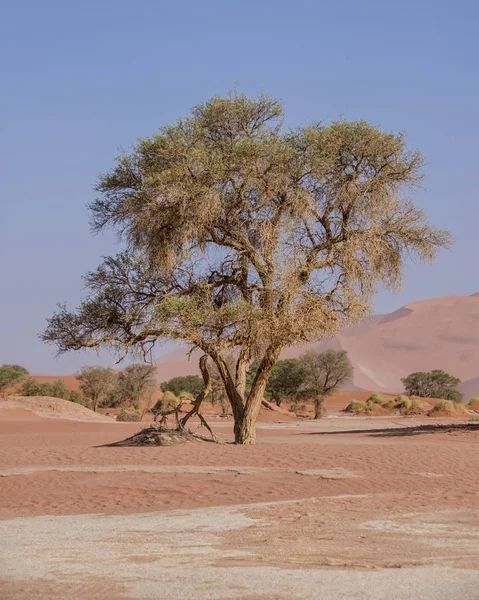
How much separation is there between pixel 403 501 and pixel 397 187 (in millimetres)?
12693

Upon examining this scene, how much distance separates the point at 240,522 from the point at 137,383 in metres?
59.0

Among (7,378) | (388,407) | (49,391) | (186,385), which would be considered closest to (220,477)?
(49,391)

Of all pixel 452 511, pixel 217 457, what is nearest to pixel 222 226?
pixel 217 457

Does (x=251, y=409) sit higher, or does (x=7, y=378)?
(x=7, y=378)

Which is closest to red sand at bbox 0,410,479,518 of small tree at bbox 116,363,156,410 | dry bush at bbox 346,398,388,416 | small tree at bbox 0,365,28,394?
dry bush at bbox 346,398,388,416

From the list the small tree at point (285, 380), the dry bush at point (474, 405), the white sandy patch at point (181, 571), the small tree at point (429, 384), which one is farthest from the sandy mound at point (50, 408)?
the small tree at point (429, 384)

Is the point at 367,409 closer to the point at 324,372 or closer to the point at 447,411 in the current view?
the point at 324,372

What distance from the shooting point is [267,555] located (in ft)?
29.9

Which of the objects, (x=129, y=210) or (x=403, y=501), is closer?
(x=403, y=501)

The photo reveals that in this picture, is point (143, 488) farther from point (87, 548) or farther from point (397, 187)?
point (397, 187)

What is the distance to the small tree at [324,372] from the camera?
68.7m

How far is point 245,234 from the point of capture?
23578mm

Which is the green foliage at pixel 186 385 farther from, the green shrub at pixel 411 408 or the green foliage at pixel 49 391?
the green shrub at pixel 411 408

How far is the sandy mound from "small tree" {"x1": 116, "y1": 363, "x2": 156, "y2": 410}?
54.4 feet
